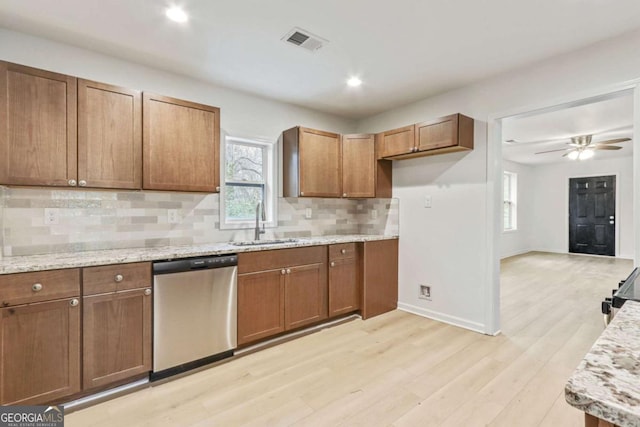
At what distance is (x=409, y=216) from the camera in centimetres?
378

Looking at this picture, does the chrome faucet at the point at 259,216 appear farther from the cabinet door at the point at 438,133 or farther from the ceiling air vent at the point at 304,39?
the cabinet door at the point at 438,133

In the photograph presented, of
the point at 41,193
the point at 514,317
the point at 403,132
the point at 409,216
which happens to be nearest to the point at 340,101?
the point at 403,132

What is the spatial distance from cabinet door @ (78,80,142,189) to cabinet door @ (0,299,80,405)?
0.88 meters

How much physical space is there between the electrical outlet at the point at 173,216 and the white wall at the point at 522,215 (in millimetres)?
7494

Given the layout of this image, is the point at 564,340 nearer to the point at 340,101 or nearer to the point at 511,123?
the point at 511,123

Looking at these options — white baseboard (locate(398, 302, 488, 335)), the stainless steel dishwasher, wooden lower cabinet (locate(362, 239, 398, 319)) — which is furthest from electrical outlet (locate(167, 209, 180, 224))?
white baseboard (locate(398, 302, 488, 335))

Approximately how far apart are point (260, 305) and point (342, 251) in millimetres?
1079

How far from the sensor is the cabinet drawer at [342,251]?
3.29 metres

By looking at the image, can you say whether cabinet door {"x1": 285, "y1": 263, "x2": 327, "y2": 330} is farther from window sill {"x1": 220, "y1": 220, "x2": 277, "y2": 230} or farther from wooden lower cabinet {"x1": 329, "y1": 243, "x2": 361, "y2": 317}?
window sill {"x1": 220, "y1": 220, "x2": 277, "y2": 230}

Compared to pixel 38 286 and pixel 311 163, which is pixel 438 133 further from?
pixel 38 286

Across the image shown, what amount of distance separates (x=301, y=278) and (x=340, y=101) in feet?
7.02

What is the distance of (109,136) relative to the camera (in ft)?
7.49

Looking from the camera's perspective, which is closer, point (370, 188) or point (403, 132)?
point (403, 132)
